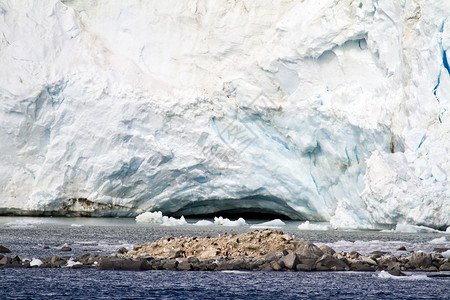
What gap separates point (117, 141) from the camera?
27953 millimetres

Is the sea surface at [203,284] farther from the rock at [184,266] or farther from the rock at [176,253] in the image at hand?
the rock at [176,253]

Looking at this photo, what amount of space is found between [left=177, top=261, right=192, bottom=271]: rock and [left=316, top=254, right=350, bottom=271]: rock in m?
2.51

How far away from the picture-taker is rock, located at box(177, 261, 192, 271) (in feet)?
44.2

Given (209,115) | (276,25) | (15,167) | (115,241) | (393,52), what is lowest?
(115,241)

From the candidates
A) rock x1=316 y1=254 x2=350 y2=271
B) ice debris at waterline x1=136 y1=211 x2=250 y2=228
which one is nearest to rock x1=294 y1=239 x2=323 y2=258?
rock x1=316 y1=254 x2=350 y2=271

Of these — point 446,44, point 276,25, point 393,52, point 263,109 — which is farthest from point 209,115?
point 446,44

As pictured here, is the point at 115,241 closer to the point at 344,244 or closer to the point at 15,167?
the point at 344,244

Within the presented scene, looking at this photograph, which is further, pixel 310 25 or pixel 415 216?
pixel 310 25

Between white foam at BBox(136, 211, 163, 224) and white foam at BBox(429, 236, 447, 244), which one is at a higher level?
white foam at BBox(136, 211, 163, 224)

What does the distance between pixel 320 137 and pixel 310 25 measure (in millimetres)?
4408

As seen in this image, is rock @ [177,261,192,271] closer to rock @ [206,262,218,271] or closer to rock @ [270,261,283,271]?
rock @ [206,262,218,271]

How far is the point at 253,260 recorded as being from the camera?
1394 cm

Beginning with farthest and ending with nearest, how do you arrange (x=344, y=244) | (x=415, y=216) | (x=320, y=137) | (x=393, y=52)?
(x=320, y=137)
(x=393, y=52)
(x=415, y=216)
(x=344, y=244)

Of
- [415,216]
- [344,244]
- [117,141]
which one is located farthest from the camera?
[117,141]
